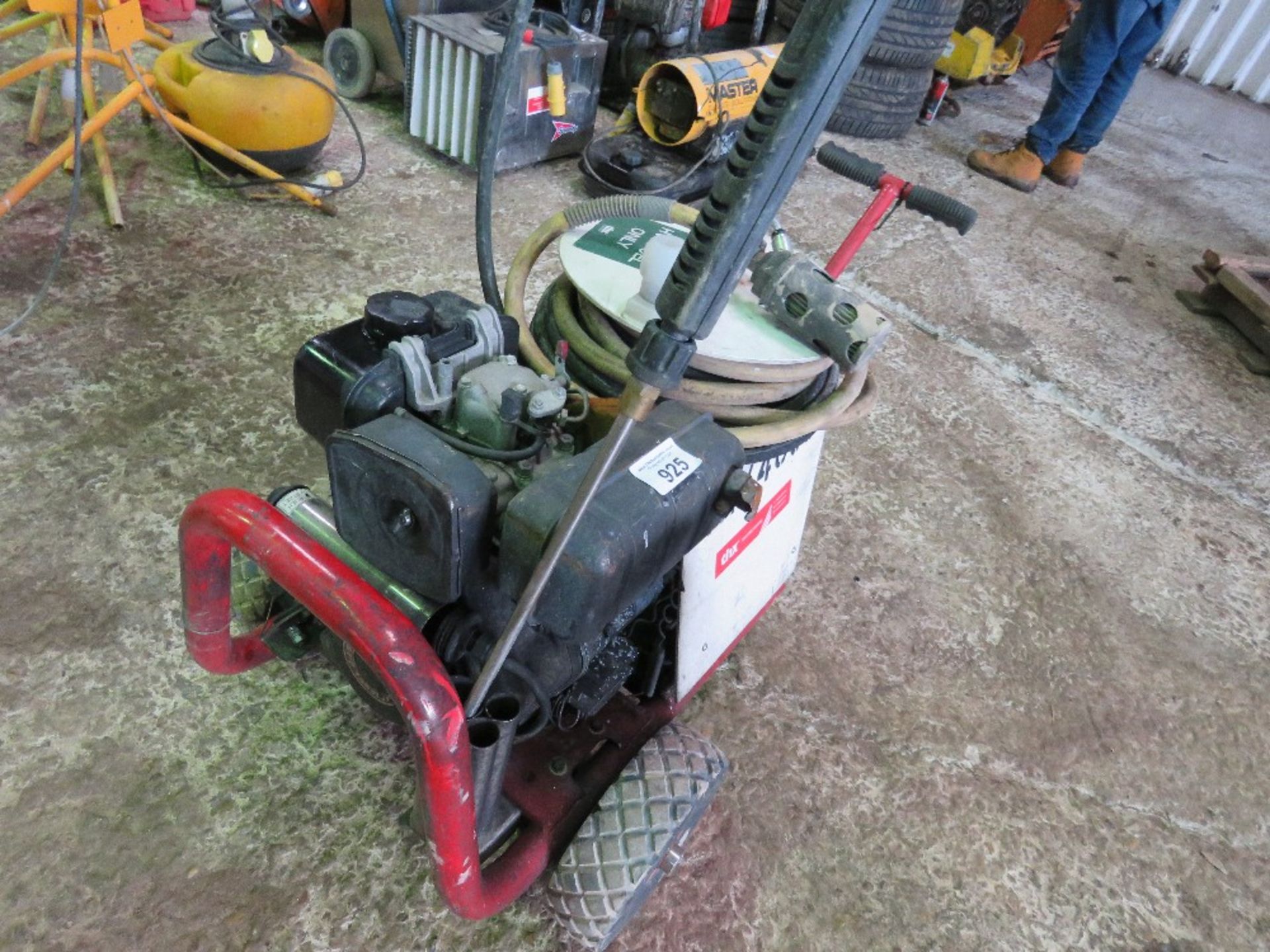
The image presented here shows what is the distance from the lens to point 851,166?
1.28 meters

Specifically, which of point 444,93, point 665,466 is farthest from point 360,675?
point 444,93

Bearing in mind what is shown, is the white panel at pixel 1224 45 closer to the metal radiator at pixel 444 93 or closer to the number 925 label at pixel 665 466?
the metal radiator at pixel 444 93

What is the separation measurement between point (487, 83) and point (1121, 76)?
2.17 m

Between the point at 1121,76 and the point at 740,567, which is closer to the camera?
the point at 740,567

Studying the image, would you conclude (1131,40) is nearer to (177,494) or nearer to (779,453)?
(779,453)

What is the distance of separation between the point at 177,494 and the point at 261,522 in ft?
2.71

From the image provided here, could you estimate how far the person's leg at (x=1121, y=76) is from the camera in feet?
9.00

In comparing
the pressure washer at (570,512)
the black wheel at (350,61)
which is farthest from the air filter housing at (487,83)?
the pressure washer at (570,512)

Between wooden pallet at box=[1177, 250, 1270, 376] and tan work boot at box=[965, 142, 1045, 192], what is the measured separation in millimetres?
667

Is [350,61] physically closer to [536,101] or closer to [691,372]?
[536,101]

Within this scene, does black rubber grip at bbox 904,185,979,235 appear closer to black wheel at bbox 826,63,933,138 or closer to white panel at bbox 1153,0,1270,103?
black wheel at bbox 826,63,933,138

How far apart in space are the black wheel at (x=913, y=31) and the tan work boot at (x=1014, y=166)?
42cm

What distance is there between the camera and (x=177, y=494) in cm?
141

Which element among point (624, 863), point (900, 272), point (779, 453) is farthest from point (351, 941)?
point (900, 272)
